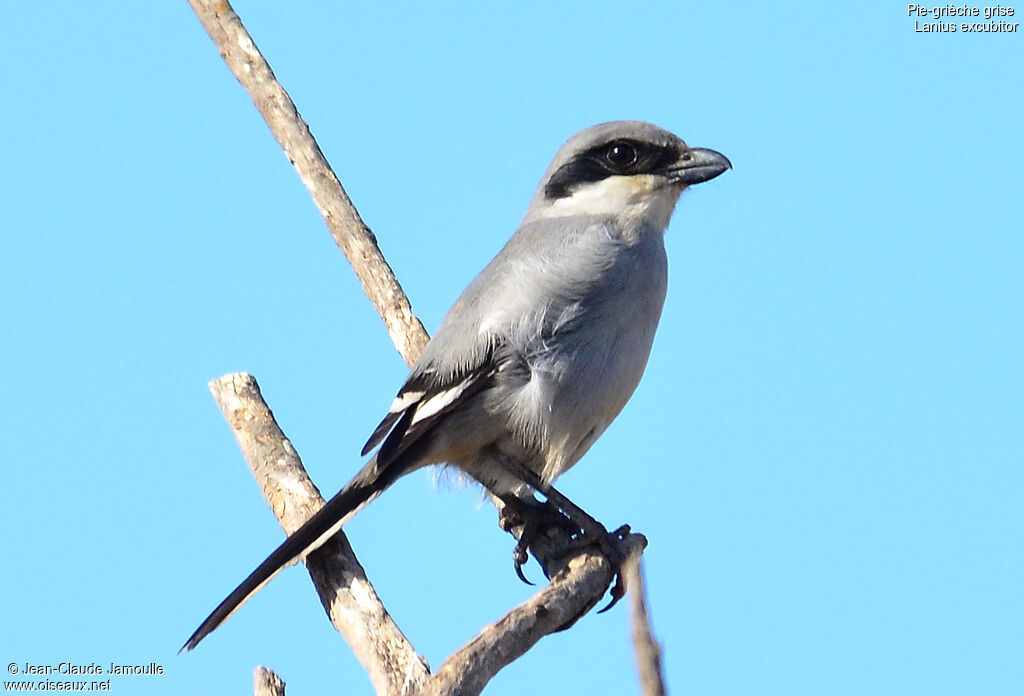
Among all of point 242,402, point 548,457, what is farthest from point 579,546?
point 242,402

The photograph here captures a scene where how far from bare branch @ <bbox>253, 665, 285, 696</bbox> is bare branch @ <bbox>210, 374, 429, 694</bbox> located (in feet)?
1.17

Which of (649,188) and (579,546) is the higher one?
(649,188)

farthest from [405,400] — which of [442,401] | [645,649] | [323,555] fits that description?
[645,649]

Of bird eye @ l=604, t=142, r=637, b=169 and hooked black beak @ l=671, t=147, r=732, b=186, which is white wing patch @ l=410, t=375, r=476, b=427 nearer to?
bird eye @ l=604, t=142, r=637, b=169

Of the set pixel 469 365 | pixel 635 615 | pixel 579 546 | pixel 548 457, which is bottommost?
pixel 635 615

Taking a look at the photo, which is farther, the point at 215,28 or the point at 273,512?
the point at 215,28

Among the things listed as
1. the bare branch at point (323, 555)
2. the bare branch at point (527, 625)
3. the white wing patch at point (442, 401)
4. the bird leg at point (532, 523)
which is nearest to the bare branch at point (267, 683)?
the bare branch at point (323, 555)

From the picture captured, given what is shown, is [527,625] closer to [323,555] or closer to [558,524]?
[323,555]

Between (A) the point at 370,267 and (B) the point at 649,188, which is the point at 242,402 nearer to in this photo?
(A) the point at 370,267

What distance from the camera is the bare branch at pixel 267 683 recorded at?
3.64 meters

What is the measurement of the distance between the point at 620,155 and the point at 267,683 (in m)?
2.87

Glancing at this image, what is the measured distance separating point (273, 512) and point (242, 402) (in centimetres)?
57

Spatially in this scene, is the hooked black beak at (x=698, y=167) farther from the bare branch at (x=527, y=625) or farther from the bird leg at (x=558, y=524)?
the bare branch at (x=527, y=625)

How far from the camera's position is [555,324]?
4.78 m
